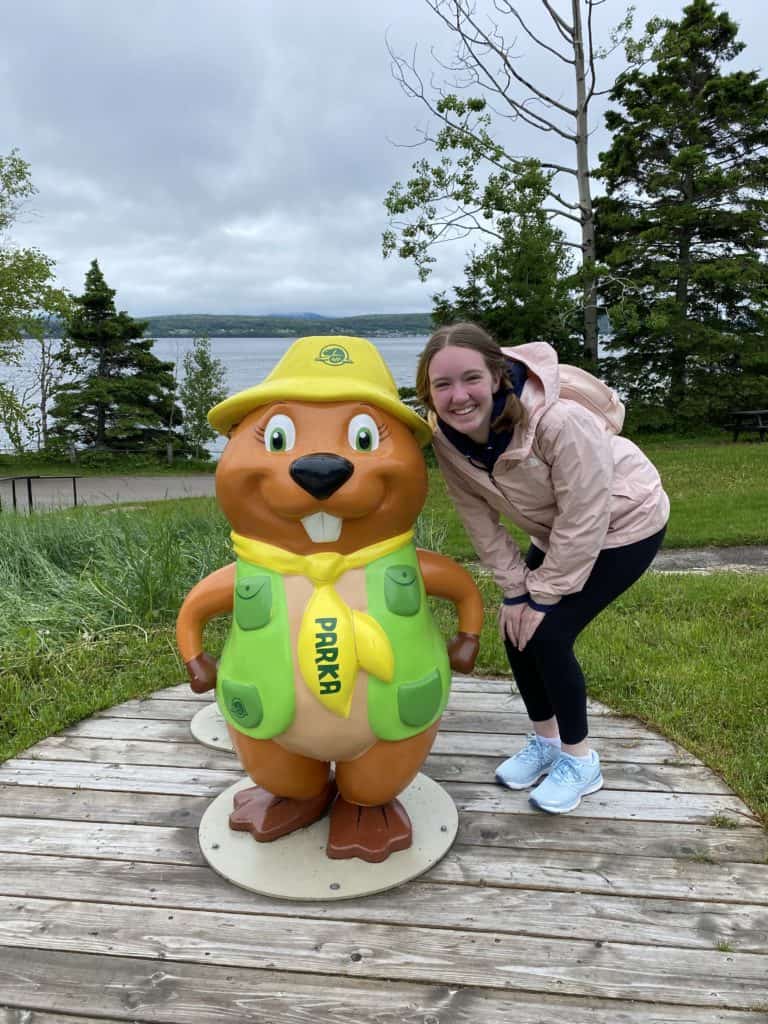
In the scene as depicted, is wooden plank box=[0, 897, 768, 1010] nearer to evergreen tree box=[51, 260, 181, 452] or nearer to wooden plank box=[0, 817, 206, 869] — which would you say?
wooden plank box=[0, 817, 206, 869]

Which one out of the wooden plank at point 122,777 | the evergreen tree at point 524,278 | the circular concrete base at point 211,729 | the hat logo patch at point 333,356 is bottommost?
the wooden plank at point 122,777

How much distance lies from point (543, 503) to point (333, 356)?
0.74 m

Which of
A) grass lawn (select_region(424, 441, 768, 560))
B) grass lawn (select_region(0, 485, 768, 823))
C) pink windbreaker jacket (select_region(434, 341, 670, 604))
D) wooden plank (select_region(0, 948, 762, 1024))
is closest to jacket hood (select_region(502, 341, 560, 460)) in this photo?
pink windbreaker jacket (select_region(434, 341, 670, 604))

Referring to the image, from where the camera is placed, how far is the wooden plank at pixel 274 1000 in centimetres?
177

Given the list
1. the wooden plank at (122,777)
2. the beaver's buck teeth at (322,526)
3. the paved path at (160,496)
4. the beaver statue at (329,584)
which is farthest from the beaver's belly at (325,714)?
the paved path at (160,496)

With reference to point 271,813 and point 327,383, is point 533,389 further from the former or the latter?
point 271,813

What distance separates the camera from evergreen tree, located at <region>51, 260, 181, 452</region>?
19.4 m

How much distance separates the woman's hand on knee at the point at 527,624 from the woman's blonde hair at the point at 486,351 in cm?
59

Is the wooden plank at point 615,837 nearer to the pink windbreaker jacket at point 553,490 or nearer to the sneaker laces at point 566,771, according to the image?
the sneaker laces at point 566,771

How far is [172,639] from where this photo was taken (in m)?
4.29

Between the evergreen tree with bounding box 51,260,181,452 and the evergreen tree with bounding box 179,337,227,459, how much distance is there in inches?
16.2

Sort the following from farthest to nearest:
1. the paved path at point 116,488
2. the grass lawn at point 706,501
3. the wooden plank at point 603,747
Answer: the paved path at point 116,488 → the grass lawn at point 706,501 → the wooden plank at point 603,747

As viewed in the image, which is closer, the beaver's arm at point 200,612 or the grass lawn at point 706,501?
the beaver's arm at point 200,612

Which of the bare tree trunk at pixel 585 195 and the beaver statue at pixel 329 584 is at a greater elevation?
the bare tree trunk at pixel 585 195
